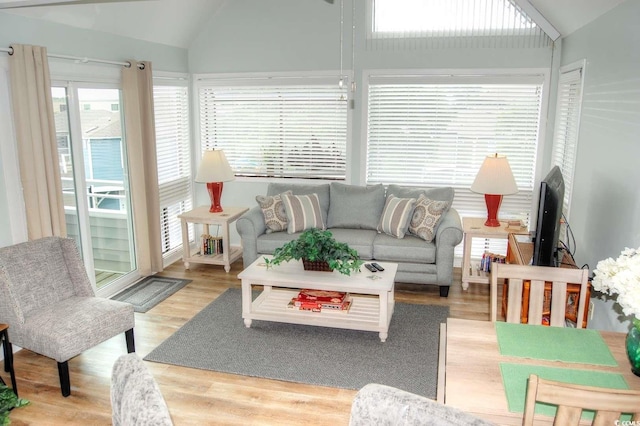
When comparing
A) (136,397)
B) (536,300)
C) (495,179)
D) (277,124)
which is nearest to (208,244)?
(277,124)

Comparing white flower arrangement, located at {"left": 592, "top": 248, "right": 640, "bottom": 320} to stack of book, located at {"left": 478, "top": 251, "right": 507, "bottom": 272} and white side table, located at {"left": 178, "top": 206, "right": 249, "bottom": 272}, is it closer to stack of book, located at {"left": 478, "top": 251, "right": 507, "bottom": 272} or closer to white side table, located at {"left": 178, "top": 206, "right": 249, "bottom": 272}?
stack of book, located at {"left": 478, "top": 251, "right": 507, "bottom": 272}

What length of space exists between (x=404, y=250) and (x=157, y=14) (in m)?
3.31

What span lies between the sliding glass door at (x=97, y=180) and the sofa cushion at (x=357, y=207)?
211cm

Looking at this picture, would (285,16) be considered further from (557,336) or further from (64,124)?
(557,336)

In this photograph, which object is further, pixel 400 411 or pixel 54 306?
pixel 54 306

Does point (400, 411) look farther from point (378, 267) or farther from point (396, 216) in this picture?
point (396, 216)

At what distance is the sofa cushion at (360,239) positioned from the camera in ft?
16.0

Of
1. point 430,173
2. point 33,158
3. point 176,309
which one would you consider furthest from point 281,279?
point 430,173

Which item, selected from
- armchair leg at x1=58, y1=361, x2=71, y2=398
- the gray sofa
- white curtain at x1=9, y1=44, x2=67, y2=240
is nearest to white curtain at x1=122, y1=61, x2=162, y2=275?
the gray sofa

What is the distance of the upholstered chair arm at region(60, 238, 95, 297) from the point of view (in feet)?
12.1

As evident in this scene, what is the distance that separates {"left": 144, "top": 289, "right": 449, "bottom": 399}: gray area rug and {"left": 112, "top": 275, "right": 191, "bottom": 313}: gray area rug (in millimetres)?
611

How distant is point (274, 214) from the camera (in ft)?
17.1

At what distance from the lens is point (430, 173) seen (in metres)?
5.72

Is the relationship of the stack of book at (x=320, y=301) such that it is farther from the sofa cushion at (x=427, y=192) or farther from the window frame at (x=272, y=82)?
the window frame at (x=272, y=82)
